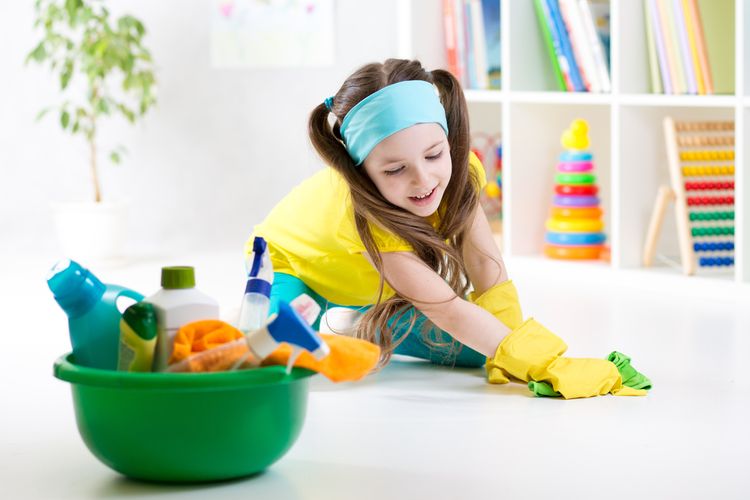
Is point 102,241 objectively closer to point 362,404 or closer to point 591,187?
point 591,187

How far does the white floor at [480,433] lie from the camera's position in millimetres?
1215

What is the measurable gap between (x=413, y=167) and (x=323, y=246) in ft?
0.99

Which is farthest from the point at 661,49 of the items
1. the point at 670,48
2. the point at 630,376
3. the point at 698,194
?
the point at 630,376

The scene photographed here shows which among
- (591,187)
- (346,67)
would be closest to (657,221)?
(591,187)

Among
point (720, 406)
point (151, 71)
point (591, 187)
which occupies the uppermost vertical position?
point (151, 71)

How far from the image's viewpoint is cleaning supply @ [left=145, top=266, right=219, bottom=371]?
119 cm

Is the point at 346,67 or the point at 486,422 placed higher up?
the point at 346,67

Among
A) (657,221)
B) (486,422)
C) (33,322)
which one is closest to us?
(486,422)

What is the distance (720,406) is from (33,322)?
4.39ft

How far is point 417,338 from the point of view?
1853 mm

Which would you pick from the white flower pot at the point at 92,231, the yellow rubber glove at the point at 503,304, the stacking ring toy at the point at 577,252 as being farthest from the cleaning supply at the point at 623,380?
the white flower pot at the point at 92,231

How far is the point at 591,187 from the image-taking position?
285 cm

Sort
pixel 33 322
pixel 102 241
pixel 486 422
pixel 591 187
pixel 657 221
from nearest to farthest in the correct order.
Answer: pixel 486 422 → pixel 33 322 → pixel 657 221 → pixel 591 187 → pixel 102 241

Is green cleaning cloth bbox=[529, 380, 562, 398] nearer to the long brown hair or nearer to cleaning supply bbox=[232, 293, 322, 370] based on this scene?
the long brown hair
